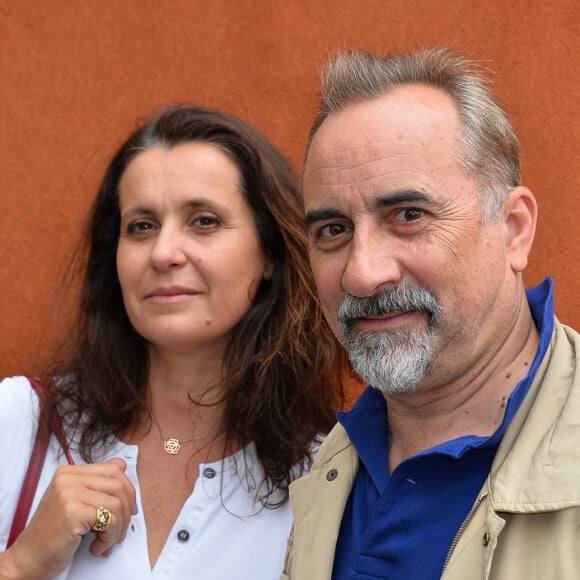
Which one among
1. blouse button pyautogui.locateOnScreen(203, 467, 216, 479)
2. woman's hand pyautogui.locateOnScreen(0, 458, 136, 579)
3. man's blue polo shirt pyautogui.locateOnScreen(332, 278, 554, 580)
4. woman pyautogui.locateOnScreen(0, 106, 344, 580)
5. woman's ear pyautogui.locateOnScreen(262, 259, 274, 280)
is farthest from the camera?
woman's ear pyautogui.locateOnScreen(262, 259, 274, 280)

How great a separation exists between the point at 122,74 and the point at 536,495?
2257 mm

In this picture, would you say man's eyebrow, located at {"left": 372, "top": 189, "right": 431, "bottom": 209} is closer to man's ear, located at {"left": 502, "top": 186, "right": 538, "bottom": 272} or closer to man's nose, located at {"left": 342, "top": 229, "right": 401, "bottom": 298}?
man's nose, located at {"left": 342, "top": 229, "right": 401, "bottom": 298}

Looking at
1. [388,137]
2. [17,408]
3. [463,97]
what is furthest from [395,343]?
[17,408]

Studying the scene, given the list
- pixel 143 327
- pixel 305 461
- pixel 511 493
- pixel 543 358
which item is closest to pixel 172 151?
pixel 143 327

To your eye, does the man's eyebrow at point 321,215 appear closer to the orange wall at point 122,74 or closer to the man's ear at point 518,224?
the man's ear at point 518,224

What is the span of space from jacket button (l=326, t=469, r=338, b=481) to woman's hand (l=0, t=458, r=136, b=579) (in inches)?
23.1

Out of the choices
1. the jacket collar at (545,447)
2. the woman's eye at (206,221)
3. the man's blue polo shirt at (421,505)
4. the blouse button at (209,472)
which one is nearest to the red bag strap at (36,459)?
the blouse button at (209,472)

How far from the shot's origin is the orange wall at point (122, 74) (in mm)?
3180

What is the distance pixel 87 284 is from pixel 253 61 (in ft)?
3.13

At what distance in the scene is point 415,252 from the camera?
1933mm

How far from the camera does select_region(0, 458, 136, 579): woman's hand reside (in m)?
2.40

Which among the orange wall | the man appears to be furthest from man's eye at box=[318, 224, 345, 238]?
the orange wall

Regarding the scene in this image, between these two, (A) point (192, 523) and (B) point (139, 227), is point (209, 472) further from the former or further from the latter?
(B) point (139, 227)

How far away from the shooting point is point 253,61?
329cm
